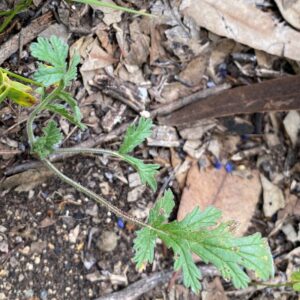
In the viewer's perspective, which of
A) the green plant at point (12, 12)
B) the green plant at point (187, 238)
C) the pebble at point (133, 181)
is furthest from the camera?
the pebble at point (133, 181)

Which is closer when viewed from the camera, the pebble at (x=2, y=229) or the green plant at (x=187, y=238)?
the green plant at (x=187, y=238)

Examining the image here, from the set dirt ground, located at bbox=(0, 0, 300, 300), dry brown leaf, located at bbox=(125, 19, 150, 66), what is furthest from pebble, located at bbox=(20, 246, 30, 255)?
dry brown leaf, located at bbox=(125, 19, 150, 66)

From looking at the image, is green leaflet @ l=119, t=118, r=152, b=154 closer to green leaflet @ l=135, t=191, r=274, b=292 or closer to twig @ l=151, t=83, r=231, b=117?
green leaflet @ l=135, t=191, r=274, b=292

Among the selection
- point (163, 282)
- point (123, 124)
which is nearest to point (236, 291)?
point (163, 282)

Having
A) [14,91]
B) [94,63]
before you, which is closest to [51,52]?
[14,91]

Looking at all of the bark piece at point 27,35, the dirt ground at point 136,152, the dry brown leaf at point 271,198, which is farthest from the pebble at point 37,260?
the dry brown leaf at point 271,198

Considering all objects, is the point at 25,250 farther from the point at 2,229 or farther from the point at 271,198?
the point at 271,198

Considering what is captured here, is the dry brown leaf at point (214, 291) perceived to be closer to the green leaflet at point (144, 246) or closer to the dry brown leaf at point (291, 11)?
the green leaflet at point (144, 246)
